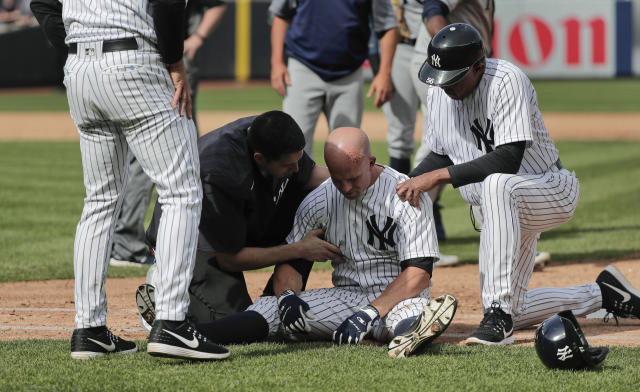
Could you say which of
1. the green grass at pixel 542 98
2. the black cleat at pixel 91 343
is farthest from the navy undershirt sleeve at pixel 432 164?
the green grass at pixel 542 98

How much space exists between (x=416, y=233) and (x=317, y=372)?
3.15 feet

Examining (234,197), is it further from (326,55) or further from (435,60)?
(326,55)

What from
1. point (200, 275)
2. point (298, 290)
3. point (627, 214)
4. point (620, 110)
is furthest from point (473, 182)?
point (620, 110)

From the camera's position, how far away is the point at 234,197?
438cm

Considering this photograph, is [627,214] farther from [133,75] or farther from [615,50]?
[615,50]

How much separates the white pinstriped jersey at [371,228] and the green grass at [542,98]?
1584 cm

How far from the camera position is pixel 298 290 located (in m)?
4.58

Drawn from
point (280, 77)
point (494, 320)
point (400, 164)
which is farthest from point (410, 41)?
point (494, 320)

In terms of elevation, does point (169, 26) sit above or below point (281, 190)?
above

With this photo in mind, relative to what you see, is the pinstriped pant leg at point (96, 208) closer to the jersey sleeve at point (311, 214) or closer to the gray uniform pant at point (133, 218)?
the jersey sleeve at point (311, 214)

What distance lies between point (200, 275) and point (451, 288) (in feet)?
6.09

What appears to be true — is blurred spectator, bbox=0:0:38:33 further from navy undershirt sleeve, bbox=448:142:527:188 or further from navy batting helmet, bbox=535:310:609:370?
navy batting helmet, bbox=535:310:609:370

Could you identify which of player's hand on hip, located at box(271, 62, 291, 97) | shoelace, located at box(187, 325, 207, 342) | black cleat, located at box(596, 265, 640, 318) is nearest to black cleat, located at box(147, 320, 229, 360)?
shoelace, located at box(187, 325, 207, 342)

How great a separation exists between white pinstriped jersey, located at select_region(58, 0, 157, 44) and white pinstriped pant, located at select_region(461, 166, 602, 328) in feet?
5.44
